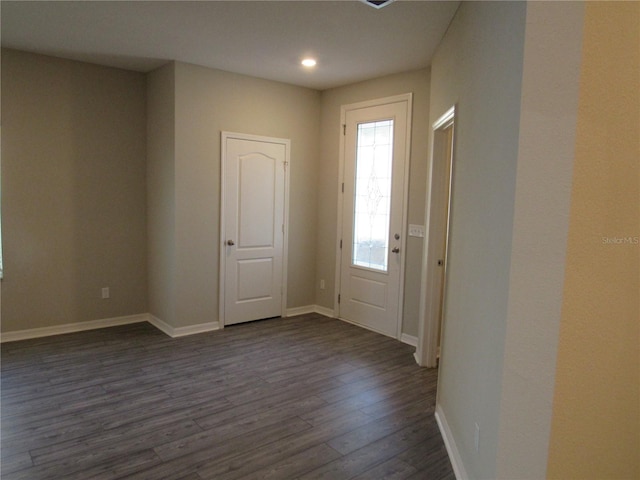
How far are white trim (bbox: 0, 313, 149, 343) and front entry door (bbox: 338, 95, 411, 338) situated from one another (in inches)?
94.2

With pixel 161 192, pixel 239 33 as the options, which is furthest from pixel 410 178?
pixel 161 192

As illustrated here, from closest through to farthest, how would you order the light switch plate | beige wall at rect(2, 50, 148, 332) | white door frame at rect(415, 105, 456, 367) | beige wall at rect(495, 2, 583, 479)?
1. beige wall at rect(495, 2, 583, 479)
2. white door frame at rect(415, 105, 456, 367)
3. beige wall at rect(2, 50, 148, 332)
4. the light switch plate

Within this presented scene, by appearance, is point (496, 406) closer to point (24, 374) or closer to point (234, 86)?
point (24, 374)

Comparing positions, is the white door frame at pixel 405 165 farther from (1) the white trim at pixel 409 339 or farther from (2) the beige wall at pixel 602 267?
(2) the beige wall at pixel 602 267

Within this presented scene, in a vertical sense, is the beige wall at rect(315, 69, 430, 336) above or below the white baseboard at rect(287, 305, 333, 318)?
above

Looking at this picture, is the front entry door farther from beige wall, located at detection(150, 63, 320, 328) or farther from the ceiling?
beige wall, located at detection(150, 63, 320, 328)

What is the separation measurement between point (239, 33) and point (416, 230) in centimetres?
240

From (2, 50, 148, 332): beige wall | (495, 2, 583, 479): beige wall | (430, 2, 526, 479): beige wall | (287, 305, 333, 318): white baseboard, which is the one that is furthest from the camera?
(287, 305, 333, 318): white baseboard

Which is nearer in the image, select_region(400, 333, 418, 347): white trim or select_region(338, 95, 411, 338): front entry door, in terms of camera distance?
select_region(400, 333, 418, 347): white trim

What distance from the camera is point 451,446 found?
2.59 meters

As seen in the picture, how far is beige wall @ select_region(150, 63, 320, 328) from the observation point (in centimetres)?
453

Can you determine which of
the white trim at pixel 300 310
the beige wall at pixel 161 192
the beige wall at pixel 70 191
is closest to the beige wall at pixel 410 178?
the white trim at pixel 300 310

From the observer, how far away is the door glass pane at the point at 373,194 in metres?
4.80

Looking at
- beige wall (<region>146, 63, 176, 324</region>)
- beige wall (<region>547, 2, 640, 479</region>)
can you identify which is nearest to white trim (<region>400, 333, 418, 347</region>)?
beige wall (<region>146, 63, 176, 324</region>)
